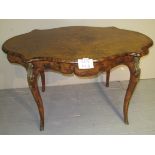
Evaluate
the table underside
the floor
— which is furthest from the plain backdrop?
the table underside

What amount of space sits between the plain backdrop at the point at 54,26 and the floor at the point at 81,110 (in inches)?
2.3

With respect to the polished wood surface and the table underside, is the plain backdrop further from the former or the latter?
the table underside

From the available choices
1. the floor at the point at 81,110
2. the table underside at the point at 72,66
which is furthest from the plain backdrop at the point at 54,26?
the table underside at the point at 72,66

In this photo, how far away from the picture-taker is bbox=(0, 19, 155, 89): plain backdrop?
6.03 feet

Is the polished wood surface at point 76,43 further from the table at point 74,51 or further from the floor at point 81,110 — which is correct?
the floor at point 81,110

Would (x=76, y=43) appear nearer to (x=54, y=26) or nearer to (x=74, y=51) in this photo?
(x=74, y=51)

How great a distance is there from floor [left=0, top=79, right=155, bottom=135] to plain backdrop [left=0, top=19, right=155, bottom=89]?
6cm

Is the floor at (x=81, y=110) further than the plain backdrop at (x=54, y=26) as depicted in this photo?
No

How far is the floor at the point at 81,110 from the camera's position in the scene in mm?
1555

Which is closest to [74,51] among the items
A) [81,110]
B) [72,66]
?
[72,66]

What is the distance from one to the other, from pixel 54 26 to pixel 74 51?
24.3 inches

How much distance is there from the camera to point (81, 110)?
1.76 m
